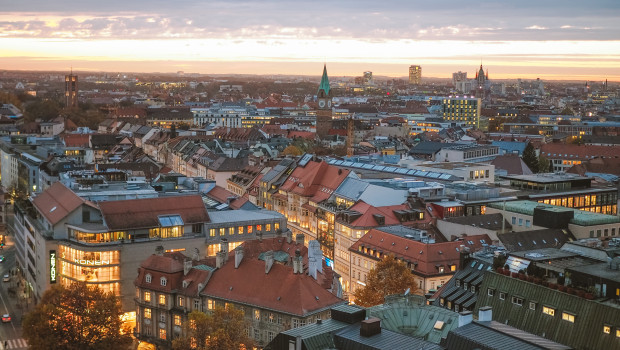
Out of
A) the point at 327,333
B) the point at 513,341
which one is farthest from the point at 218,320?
the point at 513,341

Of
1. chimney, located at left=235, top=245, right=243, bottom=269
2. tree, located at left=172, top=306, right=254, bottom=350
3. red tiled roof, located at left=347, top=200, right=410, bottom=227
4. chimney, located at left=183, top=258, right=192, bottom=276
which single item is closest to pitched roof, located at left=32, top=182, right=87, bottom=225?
chimney, located at left=183, top=258, right=192, bottom=276

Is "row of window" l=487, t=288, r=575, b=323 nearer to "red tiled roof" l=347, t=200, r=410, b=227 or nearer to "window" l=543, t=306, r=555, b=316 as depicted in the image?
"window" l=543, t=306, r=555, b=316

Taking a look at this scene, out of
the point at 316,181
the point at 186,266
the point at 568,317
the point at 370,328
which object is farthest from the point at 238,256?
the point at 316,181

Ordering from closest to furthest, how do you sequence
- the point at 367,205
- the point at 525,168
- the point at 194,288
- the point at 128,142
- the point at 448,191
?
the point at 194,288
the point at 367,205
the point at 448,191
the point at 525,168
the point at 128,142

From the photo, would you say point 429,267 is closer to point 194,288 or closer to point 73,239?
point 194,288

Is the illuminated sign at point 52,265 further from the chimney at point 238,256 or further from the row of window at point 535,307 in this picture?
the row of window at point 535,307
